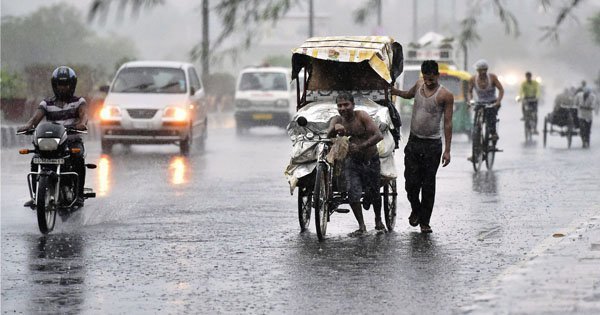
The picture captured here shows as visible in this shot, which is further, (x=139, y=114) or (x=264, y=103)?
(x=264, y=103)

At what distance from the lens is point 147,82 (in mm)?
27266

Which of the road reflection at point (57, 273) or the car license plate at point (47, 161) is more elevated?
the car license plate at point (47, 161)

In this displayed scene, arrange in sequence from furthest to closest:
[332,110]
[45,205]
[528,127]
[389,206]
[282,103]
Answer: [282,103] → [528,127] → [332,110] → [389,206] → [45,205]

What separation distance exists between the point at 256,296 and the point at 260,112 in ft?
93.5

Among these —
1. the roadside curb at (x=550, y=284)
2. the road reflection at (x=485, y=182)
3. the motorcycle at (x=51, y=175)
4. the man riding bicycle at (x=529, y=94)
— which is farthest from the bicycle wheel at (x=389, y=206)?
the man riding bicycle at (x=529, y=94)

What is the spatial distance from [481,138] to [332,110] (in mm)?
8528

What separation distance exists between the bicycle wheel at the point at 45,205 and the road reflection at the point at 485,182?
6588 millimetres

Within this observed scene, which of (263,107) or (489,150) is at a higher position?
(489,150)

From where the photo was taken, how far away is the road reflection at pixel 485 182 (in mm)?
18469

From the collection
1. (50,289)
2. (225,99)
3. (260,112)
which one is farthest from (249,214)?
(225,99)

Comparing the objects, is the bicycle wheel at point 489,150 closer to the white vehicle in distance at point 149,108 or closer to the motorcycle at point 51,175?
the white vehicle in distance at point 149,108

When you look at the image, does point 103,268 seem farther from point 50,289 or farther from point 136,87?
point 136,87

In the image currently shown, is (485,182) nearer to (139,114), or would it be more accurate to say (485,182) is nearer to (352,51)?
(352,51)

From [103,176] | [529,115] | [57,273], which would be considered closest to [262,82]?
[529,115]
